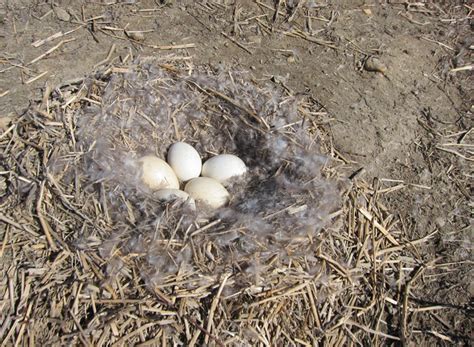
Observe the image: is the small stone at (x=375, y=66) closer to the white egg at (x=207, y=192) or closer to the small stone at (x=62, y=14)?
Answer: the white egg at (x=207, y=192)

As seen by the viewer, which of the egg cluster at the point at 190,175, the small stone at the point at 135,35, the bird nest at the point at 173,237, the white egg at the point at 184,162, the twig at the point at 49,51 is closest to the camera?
the bird nest at the point at 173,237

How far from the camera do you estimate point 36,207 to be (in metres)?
2.56

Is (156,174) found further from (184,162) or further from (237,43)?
(237,43)

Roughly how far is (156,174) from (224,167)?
15.5 inches

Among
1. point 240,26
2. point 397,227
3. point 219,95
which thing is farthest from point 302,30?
point 397,227

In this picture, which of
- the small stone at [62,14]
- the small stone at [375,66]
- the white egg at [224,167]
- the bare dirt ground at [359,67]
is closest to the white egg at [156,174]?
the white egg at [224,167]

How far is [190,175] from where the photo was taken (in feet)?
10.4

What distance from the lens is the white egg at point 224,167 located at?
3.16 metres

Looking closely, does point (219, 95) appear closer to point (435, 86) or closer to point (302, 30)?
point (302, 30)

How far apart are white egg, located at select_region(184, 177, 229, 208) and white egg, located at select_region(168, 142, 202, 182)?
0.11 metres

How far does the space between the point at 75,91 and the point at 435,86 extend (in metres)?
2.32

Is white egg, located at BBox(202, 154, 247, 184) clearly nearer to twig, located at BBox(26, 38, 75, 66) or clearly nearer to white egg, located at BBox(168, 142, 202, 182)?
white egg, located at BBox(168, 142, 202, 182)

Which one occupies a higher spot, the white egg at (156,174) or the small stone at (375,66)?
the small stone at (375,66)

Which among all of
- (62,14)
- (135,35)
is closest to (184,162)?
(135,35)
